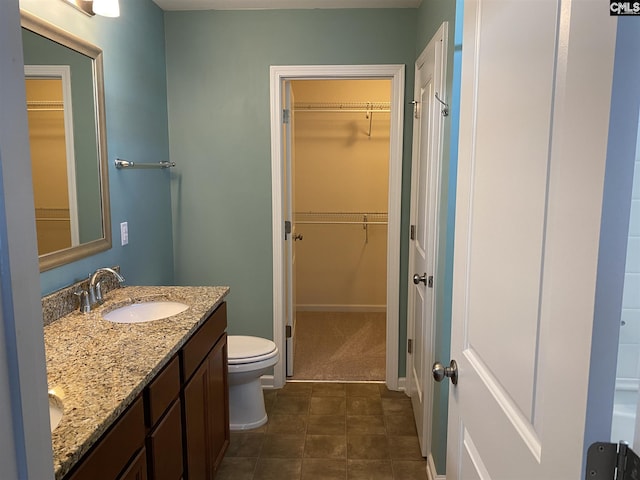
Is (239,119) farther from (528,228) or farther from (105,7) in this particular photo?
(528,228)

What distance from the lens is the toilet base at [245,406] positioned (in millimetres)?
2697

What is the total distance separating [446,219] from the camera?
6.41ft

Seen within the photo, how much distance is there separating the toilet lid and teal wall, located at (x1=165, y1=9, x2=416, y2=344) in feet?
1.23

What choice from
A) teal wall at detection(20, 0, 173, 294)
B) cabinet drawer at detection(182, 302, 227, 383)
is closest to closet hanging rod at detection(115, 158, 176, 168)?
teal wall at detection(20, 0, 173, 294)

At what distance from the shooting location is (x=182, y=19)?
2.90 m

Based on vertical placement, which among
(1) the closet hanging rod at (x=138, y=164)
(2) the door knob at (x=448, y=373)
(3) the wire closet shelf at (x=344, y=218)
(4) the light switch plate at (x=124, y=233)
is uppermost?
(1) the closet hanging rod at (x=138, y=164)

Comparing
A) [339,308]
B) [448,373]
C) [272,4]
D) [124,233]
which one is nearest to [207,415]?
[124,233]

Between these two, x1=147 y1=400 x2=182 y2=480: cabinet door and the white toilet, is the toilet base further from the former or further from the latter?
x1=147 y1=400 x2=182 y2=480: cabinet door

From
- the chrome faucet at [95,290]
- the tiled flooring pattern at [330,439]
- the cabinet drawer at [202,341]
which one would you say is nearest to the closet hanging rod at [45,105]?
the chrome faucet at [95,290]

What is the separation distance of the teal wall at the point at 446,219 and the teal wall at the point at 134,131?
1.56 meters

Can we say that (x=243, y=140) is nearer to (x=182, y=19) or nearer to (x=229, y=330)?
(x=182, y=19)

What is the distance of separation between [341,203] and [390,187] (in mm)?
1674

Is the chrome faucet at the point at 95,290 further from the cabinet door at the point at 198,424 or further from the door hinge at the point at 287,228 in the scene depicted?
the door hinge at the point at 287,228

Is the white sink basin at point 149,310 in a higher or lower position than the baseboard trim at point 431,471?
higher
